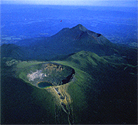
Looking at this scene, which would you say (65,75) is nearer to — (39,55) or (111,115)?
(111,115)

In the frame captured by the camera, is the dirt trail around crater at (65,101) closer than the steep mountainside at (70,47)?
Yes

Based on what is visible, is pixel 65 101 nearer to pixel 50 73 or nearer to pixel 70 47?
pixel 50 73

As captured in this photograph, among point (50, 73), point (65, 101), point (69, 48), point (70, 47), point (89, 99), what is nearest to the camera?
point (65, 101)

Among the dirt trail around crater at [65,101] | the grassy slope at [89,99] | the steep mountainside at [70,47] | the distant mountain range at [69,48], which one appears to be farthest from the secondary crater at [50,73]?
the steep mountainside at [70,47]

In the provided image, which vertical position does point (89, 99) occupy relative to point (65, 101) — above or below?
below

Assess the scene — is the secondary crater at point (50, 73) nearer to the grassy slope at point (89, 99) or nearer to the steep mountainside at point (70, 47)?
the grassy slope at point (89, 99)

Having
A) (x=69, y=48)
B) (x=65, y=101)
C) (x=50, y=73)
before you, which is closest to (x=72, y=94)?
(x=65, y=101)

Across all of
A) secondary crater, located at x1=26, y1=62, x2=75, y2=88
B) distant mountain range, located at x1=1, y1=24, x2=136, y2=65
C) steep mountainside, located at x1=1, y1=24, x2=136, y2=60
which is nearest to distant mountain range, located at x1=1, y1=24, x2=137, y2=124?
secondary crater, located at x1=26, y1=62, x2=75, y2=88

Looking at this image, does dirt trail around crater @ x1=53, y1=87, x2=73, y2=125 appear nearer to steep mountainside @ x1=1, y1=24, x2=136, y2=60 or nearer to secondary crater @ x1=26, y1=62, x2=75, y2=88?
secondary crater @ x1=26, y1=62, x2=75, y2=88
